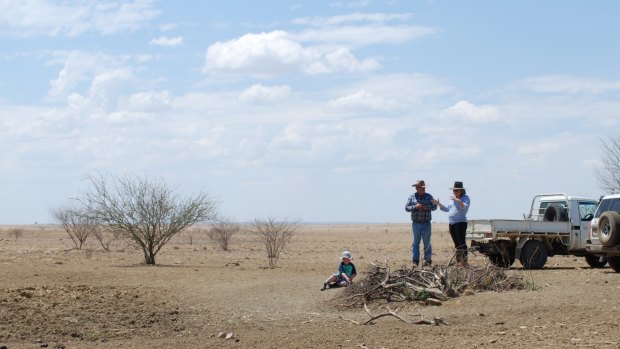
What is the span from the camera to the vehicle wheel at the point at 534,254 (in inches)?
827

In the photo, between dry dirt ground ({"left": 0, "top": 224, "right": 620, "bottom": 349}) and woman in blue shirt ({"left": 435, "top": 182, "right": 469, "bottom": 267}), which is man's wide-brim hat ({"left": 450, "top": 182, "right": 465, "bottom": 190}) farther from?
dry dirt ground ({"left": 0, "top": 224, "right": 620, "bottom": 349})

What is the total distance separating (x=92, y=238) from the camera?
55.6m

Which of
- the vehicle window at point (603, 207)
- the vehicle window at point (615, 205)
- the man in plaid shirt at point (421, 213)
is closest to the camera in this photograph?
the man in plaid shirt at point (421, 213)

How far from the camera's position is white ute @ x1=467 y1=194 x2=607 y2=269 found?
69.5ft

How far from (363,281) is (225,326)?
101 inches

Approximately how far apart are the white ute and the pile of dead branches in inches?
249

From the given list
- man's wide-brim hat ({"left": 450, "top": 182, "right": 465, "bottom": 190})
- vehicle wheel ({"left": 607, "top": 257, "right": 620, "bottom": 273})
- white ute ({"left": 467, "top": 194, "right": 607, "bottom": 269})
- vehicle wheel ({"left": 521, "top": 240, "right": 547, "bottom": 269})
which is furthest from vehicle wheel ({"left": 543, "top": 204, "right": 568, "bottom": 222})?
man's wide-brim hat ({"left": 450, "top": 182, "right": 465, "bottom": 190})

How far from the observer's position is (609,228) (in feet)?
57.3

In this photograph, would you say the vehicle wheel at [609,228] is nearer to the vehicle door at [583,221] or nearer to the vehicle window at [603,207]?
the vehicle window at [603,207]

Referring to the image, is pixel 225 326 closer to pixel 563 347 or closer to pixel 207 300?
pixel 207 300

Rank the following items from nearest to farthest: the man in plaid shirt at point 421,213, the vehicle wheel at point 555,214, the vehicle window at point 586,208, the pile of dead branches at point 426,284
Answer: the pile of dead branches at point 426,284
the man in plaid shirt at point 421,213
the vehicle window at point 586,208
the vehicle wheel at point 555,214

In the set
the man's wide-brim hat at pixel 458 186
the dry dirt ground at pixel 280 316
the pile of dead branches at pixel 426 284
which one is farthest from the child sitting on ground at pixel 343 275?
the man's wide-brim hat at pixel 458 186

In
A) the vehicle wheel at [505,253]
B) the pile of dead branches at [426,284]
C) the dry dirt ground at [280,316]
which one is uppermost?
the vehicle wheel at [505,253]

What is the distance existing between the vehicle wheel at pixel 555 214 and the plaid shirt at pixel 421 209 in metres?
6.21
